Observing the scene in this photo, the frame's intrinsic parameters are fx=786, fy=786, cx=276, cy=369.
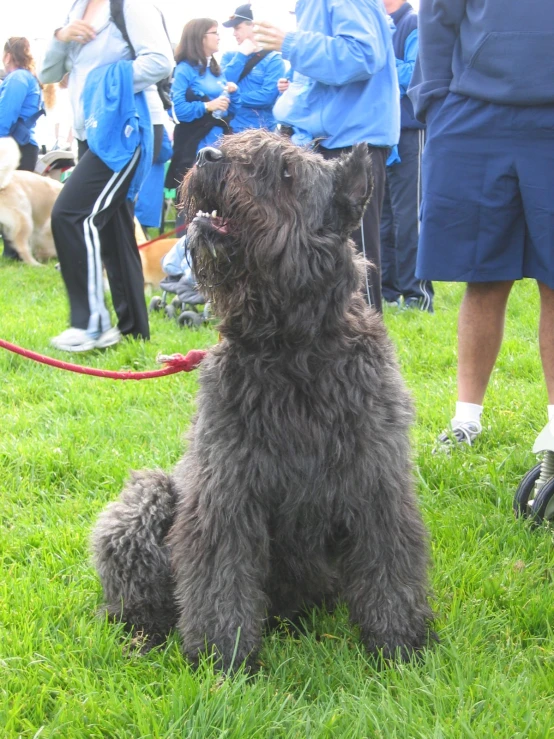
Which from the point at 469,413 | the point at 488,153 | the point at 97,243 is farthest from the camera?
the point at 97,243

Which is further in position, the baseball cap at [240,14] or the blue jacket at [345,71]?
the baseball cap at [240,14]

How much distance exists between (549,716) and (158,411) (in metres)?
3.11

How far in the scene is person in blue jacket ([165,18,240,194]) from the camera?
988 cm

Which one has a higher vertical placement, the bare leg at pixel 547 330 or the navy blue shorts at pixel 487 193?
the navy blue shorts at pixel 487 193

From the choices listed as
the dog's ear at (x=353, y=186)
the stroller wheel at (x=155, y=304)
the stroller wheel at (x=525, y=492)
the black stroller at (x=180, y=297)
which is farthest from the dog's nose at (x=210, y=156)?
the stroller wheel at (x=155, y=304)

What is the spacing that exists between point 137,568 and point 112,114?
414 centimetres

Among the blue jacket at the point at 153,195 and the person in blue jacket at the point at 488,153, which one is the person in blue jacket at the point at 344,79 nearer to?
the person in blue jacket at the point at 488,153

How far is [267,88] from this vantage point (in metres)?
9.70

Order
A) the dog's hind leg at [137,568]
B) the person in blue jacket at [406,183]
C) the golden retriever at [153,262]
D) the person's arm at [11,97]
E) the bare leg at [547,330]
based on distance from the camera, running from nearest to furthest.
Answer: the dog's hind leg at [137,568] < the bare leg at [547,330] < the person in blue jacket at [406,183] < the golden retriever at [153,262] < the person's arm at [11,97]

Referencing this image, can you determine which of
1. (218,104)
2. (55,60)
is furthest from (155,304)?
(218,104)

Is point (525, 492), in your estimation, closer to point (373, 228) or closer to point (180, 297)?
point (373, 228)

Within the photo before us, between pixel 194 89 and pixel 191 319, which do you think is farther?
pixel 194 89

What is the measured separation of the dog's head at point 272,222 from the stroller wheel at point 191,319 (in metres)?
4.52

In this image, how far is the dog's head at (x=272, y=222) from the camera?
2352 millimetres
